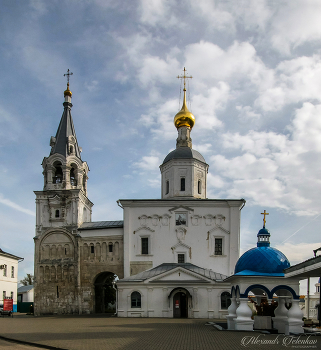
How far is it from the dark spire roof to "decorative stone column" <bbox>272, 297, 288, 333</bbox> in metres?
23.5

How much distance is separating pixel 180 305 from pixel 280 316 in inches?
462

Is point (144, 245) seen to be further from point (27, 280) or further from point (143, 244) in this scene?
point (27, 280)

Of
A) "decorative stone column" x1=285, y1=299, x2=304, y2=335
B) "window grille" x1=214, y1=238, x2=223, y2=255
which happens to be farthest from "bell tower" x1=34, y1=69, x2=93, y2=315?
"decorative stone column" x1=285, y1=299, x2=304, y2=335

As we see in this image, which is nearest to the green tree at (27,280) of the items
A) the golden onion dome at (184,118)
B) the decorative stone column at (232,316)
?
the golden onion dome at (184,118)

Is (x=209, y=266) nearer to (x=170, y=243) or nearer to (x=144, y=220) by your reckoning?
(x=170, y=243)

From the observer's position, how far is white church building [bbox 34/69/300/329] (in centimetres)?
2875

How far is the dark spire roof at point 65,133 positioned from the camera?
3694 centimetres

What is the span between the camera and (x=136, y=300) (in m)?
29.0

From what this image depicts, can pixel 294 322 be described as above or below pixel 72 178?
below

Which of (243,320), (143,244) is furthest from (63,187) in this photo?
(243,320)

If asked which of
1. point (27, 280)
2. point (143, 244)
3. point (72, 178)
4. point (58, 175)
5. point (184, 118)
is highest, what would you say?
point (184, 118)

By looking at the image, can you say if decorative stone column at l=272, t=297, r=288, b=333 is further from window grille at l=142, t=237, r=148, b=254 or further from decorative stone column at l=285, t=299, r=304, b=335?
window grille at l=142, t=237, r=148, b=254

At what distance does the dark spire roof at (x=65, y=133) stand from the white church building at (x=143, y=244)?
4.0 inches

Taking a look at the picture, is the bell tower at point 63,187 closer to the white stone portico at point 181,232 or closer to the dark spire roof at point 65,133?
the dark spire roof at point 65,133
